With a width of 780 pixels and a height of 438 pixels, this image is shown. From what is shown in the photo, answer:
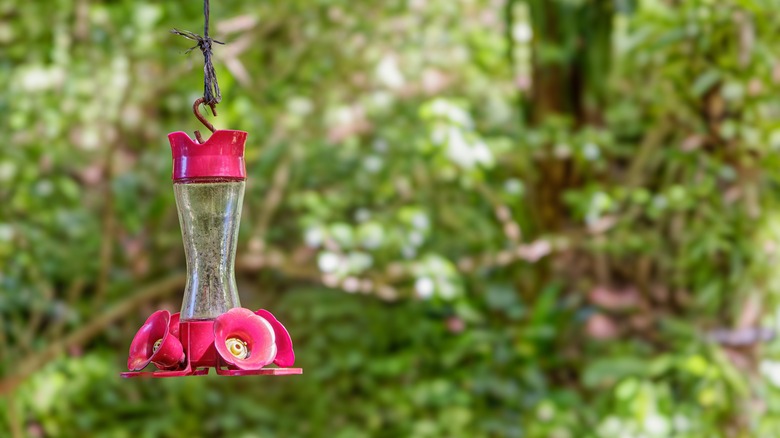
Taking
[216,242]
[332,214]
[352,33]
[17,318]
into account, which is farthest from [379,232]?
[216,242]

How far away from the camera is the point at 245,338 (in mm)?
1451

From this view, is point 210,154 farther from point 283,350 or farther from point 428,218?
point 428,218

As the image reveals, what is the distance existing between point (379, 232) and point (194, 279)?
92.4 inches

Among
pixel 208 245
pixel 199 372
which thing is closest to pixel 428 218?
pixel 208 245

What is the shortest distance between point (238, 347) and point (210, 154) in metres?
0.26

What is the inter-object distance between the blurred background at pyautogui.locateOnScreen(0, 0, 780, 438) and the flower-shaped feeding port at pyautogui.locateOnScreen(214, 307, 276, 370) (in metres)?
2.53

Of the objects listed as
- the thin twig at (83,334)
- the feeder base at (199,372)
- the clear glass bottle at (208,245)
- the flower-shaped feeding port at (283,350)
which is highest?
the thin twig at (83,334)

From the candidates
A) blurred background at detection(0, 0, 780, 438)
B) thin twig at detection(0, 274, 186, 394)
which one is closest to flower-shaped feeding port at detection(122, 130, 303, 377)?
blurred background at detection(0, 0, 780, 438)

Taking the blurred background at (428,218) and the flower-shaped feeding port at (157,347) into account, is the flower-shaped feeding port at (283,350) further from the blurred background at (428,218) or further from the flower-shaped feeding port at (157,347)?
the blurred background at (428,218)

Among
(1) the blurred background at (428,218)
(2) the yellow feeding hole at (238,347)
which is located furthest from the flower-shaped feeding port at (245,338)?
(1) the blurred background at (428,218)

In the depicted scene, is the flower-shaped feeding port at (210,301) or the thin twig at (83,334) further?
the thin twig at (83,334)

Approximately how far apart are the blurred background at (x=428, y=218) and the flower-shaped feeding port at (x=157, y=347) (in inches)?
97.7

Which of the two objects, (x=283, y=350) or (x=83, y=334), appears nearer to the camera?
(x=283, y=350)

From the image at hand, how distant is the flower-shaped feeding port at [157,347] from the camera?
1.45 meters
